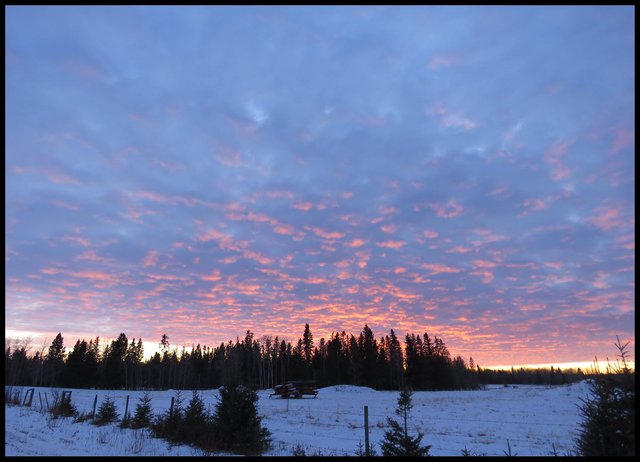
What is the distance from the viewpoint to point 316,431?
2030 centimetres

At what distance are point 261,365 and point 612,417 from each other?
343ft

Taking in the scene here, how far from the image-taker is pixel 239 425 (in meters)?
14.8

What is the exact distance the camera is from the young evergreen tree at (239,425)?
46.5 ft

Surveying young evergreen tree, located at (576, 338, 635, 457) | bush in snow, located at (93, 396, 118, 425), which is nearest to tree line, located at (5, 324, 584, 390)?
bush in snow, located at (93, 396, 118, 425)

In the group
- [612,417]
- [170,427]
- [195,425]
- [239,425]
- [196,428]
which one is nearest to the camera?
[612,417]

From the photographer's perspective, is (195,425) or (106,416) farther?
(106,416)

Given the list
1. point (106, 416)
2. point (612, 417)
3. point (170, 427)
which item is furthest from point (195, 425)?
point (612, 417)

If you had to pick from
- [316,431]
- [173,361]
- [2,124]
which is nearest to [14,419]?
[316,431]

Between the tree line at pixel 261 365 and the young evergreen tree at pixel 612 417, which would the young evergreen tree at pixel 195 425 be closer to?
the young evergreen tree at pixel 612 417

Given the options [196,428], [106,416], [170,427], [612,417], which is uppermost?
[612,417]

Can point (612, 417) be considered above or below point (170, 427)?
above

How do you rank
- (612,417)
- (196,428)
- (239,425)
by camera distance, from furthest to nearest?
(196,428) < (239,425) < (612,417)

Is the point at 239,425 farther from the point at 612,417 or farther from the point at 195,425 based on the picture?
the point at 612,417

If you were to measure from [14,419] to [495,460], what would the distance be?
2357 centimetres
